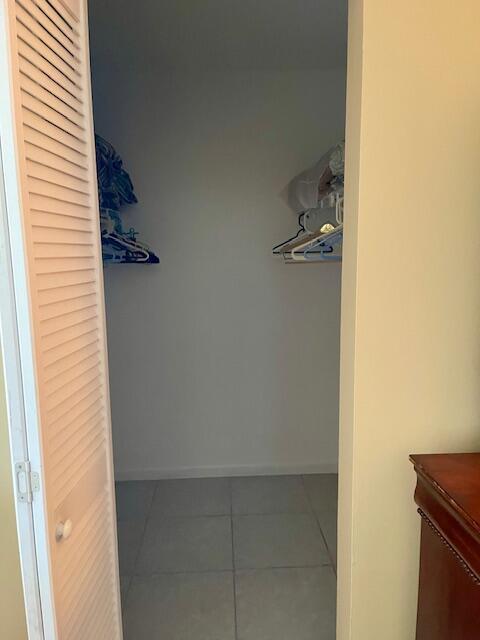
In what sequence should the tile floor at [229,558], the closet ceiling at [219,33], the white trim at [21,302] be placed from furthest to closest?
1. the closet ceiling at [219,33]
2. the tile floor at [229,558]
3. the white trim at [21,302]

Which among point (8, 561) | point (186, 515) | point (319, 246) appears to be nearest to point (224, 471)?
point (186, 515)

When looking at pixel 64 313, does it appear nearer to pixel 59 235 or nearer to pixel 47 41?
pixel 59 235

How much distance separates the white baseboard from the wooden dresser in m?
1.85

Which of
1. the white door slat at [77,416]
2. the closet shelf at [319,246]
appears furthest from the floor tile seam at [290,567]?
the closet shelf at [319,246]

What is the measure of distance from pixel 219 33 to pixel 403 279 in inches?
66.6

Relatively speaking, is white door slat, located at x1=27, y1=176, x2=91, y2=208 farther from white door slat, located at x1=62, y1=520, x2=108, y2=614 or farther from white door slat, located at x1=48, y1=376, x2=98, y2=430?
white door slat, located at x1=62, y1=520, x2=108, y2=614

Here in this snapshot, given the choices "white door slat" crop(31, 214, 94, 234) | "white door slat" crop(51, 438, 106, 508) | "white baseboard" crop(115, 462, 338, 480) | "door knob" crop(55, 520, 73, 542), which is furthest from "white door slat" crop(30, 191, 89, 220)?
"white baseboard" crop(115, 462, 338, 480)

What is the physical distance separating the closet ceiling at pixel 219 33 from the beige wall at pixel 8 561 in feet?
5.84

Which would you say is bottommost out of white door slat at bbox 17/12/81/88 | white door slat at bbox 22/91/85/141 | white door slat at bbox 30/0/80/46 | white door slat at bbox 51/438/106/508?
white door slat at bbox 51/438/106/508

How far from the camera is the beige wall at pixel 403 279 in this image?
1180 millimetres

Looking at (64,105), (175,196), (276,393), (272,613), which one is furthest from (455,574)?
(175,196)

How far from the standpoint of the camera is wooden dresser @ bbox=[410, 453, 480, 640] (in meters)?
0.98

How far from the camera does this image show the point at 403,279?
4.11 ft

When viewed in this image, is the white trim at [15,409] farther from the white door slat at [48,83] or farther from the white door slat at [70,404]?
the white door slat at [48,83]
